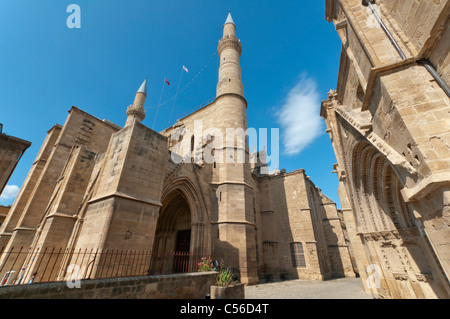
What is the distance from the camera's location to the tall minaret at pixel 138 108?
1752 cm

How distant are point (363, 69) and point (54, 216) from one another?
39.6 ft

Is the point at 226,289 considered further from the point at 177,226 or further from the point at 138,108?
the point at 138,108

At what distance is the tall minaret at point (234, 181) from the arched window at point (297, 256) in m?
5.95

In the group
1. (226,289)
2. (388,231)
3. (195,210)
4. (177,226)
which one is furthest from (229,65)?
(226,289)

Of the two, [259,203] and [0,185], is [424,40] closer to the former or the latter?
[0,185]

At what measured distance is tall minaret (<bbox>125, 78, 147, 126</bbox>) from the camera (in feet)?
57.5

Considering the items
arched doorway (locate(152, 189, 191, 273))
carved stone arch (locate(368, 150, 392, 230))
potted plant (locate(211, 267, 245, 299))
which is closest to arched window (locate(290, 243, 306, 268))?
arched doorway (locate(152, 189, 191, 273))

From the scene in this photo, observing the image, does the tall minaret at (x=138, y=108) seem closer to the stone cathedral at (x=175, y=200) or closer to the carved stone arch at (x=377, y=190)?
the stone cathedral at (x=175, y=200)

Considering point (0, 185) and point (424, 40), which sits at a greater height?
point (424, 40)

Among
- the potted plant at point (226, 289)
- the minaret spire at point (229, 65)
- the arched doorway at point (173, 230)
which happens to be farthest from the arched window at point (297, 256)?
the minaret spire at point (229, 65)

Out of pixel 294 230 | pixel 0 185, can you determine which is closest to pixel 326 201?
pixel 294 230

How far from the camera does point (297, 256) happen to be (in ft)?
48.5

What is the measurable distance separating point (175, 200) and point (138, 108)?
1057cm

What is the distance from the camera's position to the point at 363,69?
14.5ft
